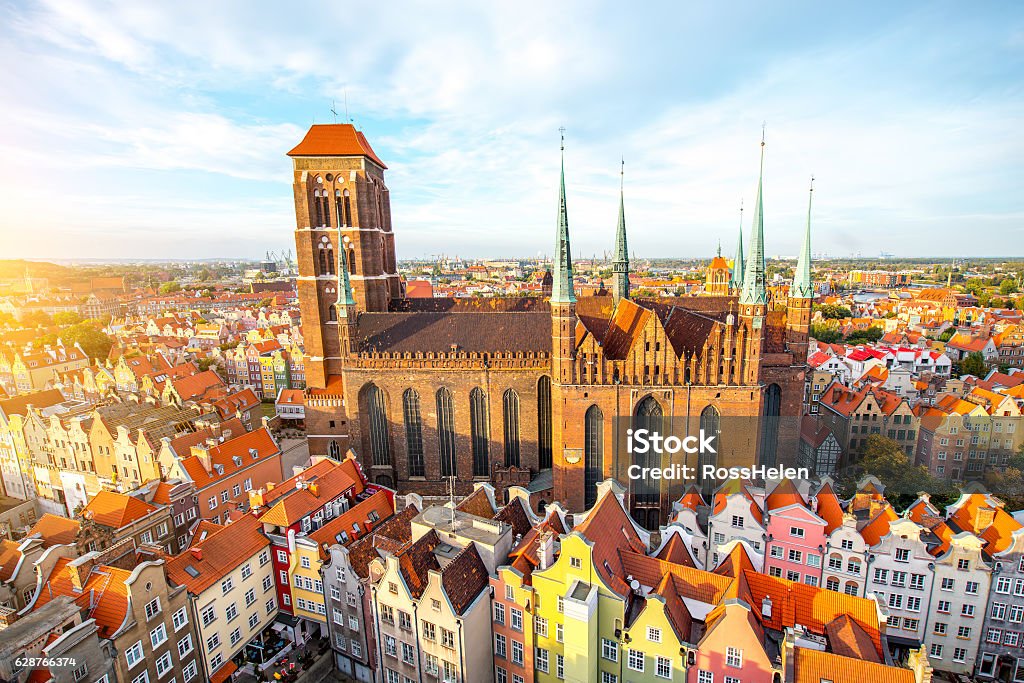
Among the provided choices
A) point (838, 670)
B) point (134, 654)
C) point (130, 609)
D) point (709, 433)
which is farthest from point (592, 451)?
point (134, 654)

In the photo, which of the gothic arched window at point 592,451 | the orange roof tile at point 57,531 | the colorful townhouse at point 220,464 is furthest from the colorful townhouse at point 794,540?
the orange roof tile at point 57,531

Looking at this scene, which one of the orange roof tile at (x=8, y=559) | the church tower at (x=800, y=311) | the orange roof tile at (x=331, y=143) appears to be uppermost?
the orange roof tile at (x=331, y=143)

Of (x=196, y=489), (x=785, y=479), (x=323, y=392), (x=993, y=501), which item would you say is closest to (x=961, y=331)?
(x=993, y=501)

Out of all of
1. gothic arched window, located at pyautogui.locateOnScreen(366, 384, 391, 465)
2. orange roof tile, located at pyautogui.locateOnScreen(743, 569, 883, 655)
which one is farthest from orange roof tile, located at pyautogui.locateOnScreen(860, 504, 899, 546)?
gothic arched window, located at pyautogui.locateOnScreen(366, 384, 391, 465)

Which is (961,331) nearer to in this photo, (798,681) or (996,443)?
(996,443)

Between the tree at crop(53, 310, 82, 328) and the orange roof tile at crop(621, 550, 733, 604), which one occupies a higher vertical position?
the tree at crop(53, 310, 82, 328)

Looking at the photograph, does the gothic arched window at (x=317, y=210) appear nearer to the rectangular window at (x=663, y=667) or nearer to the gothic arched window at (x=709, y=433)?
the gothic arched window at (x=709, y=433)

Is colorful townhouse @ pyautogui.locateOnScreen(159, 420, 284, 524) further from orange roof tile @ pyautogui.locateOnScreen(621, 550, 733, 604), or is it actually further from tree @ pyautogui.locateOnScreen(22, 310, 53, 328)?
tree @ pyautogui.locateOnScreen(22, 310, 53, 328)

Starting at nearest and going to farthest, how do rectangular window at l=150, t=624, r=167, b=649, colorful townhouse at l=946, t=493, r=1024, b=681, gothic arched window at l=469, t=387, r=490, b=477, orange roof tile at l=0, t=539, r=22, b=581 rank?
rectangular window at l=150, t=624, r=167, b=649 < colorful townhouse at l=946, t=493, r=1024, b=681 < orange roof tile at l=0, t=539, r=22, b=581 < gothic arched window at l=469, t=387, r=490, b=477
